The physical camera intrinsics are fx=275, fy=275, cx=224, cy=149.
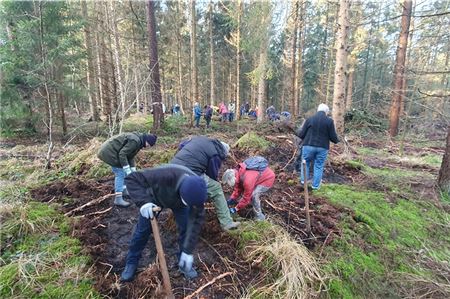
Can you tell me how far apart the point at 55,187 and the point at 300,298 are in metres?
4.62

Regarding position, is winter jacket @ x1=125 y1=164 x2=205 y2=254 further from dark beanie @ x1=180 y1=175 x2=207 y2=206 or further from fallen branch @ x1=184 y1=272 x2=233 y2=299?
fallen branch @ x1=184 y1=272 x2=233 y2=299

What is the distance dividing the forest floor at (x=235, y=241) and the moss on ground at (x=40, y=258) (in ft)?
0.04

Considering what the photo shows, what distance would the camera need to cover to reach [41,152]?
26.5 feet

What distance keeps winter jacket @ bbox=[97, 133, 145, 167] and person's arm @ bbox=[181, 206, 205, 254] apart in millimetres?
1910

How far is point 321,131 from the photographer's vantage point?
543 cm

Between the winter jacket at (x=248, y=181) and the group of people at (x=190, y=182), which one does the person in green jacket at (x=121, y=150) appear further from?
the winter jacket at (x=248, y=181)

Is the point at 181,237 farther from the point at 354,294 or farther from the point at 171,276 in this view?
the point at 354,294

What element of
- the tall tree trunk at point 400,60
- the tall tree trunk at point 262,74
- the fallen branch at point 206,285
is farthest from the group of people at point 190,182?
the tall tree trunk at point 262,74

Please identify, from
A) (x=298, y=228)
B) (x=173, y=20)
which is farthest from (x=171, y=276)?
(x=173, y=20)

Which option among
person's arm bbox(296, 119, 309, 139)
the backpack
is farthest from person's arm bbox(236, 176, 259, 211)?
person's arm bbox(296, 119, 309, 139)

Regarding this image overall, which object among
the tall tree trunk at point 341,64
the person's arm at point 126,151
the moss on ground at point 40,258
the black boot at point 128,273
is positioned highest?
the tall tree trunk at point 341,64

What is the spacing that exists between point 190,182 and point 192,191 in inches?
3.6

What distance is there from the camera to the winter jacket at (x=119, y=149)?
450 centimetres

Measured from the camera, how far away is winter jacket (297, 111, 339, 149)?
17.8ft
